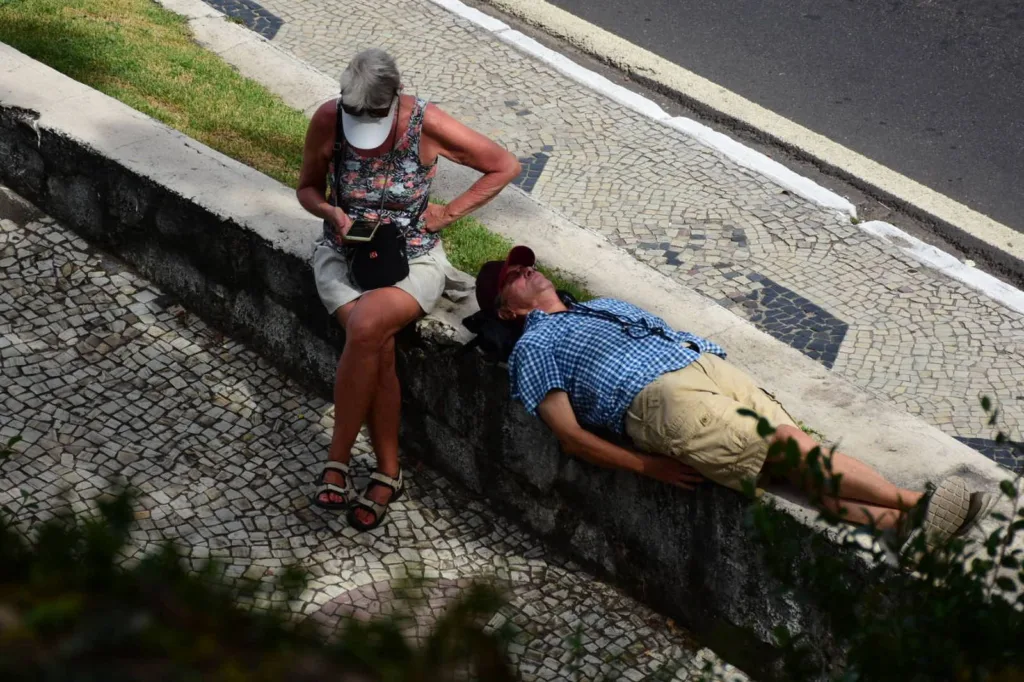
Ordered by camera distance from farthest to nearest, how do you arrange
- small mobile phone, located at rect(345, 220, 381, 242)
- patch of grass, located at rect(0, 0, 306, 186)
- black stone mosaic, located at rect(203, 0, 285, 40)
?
1. black stone mosaic, located at rect(203, 0, 285, 40)
2. patch of grass, located at rect(0, 0, 306, 186)
3. small mobile phone, located at rect(345, 220, 381, 242)

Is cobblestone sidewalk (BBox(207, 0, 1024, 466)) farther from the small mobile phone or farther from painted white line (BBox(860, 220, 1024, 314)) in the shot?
the small mobile phone

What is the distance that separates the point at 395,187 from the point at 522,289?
0.63m

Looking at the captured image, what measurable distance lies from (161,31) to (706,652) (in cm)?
521

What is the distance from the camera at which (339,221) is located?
4.43 metres

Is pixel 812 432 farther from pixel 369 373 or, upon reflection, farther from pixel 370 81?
pixel 370 81

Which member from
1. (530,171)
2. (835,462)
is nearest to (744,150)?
(530,171)

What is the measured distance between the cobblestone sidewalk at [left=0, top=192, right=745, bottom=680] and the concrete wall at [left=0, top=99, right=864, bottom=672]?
106 millimetres

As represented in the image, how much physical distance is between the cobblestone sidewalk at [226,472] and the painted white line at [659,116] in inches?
123

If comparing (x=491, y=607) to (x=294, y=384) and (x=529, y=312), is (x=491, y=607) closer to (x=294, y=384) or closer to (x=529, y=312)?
(x=529, y=312)

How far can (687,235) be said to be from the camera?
20.8 feet

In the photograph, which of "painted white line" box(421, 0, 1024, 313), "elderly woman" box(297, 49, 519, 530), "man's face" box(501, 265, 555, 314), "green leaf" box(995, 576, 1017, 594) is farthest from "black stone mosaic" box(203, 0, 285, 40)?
"green leaf" box(995, 576, 1017, 594)

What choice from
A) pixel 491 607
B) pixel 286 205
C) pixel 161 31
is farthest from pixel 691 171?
pixel 491 607

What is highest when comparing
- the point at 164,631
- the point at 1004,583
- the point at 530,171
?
the point at 164,631

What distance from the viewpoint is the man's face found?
169 inches
